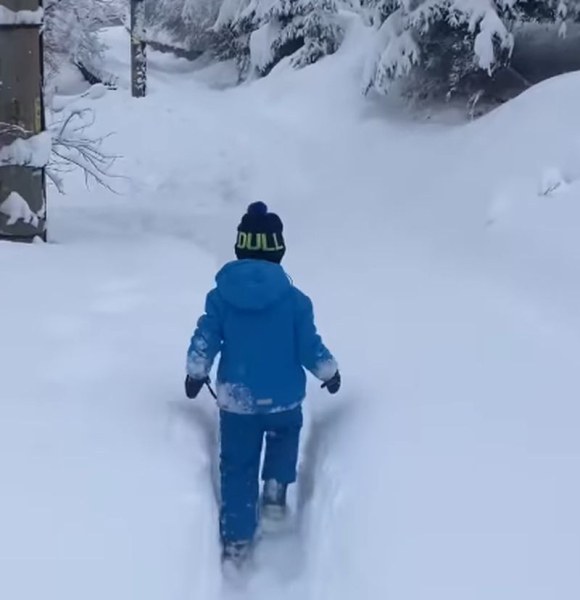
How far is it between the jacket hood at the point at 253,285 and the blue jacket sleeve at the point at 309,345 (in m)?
0.13

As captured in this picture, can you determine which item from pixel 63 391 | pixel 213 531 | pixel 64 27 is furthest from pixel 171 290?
pixel 64 27

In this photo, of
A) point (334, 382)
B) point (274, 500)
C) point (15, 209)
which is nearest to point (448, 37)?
point (15, 209)

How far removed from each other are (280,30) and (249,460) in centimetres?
1404

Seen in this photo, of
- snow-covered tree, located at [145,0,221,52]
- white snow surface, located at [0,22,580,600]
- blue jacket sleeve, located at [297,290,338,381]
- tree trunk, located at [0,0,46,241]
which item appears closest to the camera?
white snow surface, located at [0,22,580,600]

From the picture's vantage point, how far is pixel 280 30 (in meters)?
17.5

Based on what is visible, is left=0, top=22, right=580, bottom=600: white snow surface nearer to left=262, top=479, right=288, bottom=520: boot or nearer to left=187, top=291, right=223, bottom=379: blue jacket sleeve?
left=262, top=479, right=288, bottom=520: boot

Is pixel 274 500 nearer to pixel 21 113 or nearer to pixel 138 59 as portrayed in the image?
pixel 21 113

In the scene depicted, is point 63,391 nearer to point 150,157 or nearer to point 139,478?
point 139,478

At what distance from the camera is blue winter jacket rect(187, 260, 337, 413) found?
4547 mm

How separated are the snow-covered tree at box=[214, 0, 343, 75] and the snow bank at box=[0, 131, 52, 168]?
29.5 feet

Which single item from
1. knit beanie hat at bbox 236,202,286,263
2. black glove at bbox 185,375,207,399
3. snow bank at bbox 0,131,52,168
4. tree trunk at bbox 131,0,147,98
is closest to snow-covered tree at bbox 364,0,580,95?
snow bank at bbox 0,131,52,168

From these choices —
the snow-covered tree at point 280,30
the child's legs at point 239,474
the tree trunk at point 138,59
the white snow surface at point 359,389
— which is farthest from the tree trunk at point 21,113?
the tree trunk at point 138,59

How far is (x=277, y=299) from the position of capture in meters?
4.55

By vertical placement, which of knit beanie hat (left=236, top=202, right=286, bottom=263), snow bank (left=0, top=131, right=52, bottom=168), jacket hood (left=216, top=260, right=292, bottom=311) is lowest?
snow bank (left=0, top=131, right=52, bottom=168)
